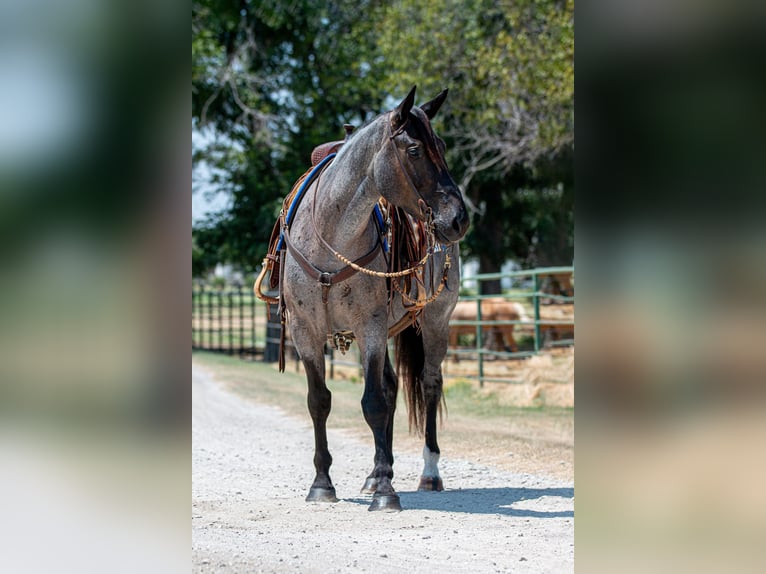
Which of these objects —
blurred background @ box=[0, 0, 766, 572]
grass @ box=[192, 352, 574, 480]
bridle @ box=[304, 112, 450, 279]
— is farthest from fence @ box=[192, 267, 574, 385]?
blurred background @ box=[0, 0, 766, 572]

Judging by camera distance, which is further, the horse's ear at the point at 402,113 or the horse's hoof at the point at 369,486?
the horse's hoof at the point at 369,486

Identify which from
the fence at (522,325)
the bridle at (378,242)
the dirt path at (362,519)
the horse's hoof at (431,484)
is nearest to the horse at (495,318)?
the fence at (522,325)

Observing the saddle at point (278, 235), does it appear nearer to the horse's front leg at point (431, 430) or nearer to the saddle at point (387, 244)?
the saddle at point (387, 244)

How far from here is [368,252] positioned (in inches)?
207

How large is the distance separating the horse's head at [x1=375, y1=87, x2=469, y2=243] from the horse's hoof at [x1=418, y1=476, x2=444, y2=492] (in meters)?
2.09

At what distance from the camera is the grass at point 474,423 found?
7520mm
